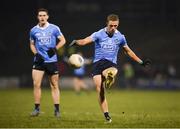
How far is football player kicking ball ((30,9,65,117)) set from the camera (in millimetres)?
15648

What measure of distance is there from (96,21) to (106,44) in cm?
3589

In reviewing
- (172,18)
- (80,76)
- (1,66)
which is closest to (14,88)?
(1,66)

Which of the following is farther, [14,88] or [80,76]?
[14,88]

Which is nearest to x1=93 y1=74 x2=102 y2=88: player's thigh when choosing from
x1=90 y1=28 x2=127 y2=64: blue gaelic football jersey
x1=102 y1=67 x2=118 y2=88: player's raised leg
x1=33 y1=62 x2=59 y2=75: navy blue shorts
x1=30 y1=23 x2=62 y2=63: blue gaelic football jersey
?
x1=102 y1=67 x2=118 y2=88: player's raised leg

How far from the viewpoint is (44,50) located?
15.7 meters

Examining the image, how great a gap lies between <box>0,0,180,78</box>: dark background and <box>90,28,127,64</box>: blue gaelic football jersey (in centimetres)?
3286

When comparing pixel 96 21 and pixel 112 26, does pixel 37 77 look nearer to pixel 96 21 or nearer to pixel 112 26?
pixel 112 26

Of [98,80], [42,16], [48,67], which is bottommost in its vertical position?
[98,80]

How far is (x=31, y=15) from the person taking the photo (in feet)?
167

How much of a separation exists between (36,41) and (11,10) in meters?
36.2

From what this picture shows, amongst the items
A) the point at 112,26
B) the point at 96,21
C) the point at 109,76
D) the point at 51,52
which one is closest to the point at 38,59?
the point at 51,52

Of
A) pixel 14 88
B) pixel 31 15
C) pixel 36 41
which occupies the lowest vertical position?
pixel 14 88

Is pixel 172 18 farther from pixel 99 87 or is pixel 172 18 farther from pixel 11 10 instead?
pixel 99 87

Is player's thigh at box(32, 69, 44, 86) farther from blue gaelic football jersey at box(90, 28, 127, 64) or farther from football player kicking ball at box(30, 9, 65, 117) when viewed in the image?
blue gaelic football jersey at box(90, 28, 127, 64)
